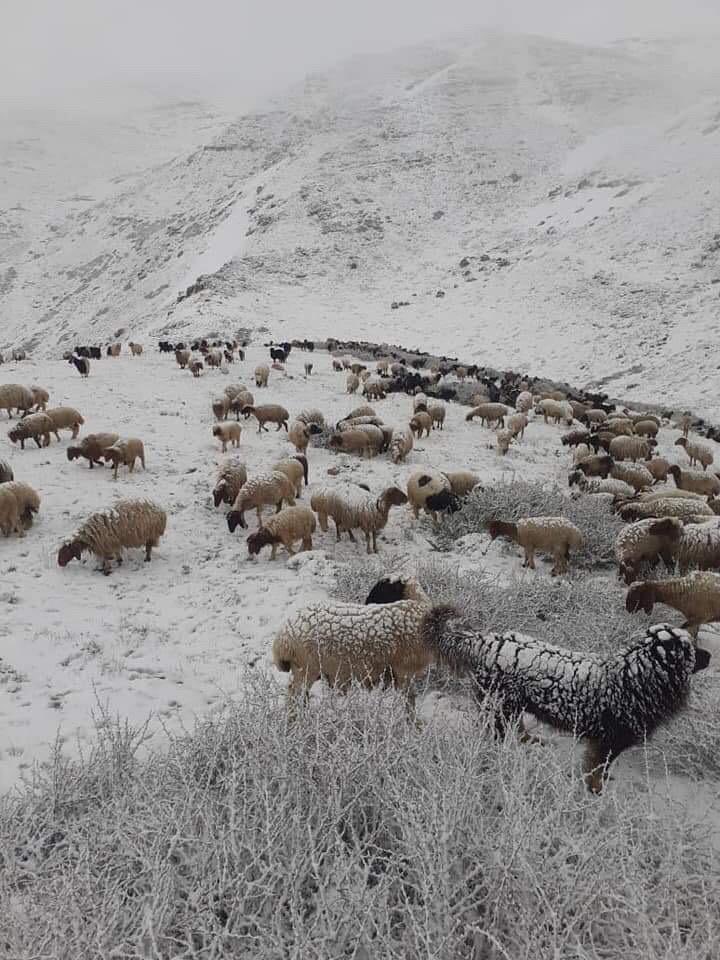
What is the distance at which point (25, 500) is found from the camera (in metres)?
7.92

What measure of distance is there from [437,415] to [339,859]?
14.8m

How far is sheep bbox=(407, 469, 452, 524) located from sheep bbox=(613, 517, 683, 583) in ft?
10.1

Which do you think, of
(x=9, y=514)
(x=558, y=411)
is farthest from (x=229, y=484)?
(x=558, y=411)

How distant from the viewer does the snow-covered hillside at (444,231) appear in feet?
112

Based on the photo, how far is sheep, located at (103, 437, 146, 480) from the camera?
1040 cm

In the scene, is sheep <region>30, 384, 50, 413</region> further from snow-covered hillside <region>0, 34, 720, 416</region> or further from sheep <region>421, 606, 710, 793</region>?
snow-covered hillside <region>0, 34, 720, 416</region>

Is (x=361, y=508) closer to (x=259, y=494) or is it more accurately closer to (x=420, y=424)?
(x=259, y=494)

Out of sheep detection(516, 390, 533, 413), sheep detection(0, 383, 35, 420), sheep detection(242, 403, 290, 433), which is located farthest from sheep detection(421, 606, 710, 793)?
sheep detection(516, 390, 533, 413)

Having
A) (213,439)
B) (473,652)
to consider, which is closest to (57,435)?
→ (213,439)

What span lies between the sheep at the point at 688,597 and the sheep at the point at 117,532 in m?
5.90

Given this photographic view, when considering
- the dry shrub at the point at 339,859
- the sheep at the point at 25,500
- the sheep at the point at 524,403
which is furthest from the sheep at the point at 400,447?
the dry shrub at the point at 339,859

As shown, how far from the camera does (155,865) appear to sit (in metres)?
2.38

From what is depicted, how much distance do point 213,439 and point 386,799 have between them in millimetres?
11847

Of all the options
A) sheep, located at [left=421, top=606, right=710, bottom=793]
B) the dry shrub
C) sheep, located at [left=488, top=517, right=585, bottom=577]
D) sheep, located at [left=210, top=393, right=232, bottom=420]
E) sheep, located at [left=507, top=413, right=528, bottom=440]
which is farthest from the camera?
sheep, located at [left=507, top=413, right=528, bottom=440]
